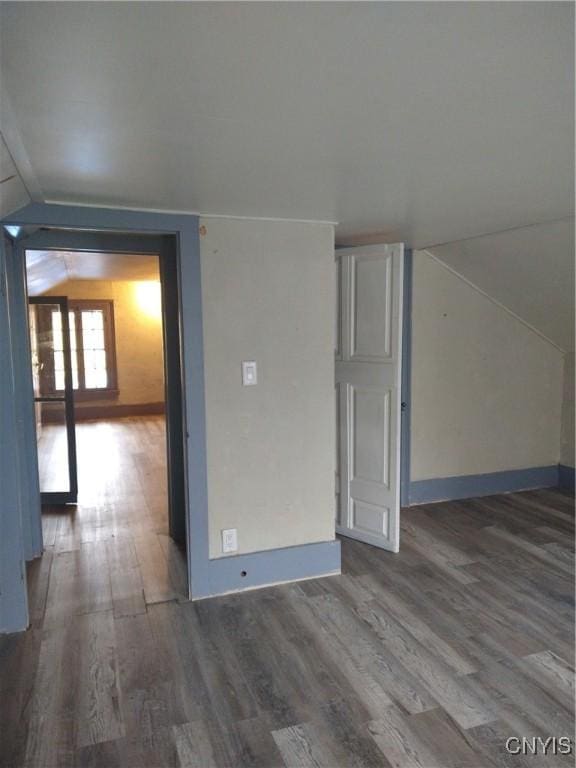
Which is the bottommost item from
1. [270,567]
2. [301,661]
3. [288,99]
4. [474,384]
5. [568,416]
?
[301,661]

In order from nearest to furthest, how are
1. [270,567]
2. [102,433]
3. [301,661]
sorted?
[301,661] < [270,567] < [102,433]

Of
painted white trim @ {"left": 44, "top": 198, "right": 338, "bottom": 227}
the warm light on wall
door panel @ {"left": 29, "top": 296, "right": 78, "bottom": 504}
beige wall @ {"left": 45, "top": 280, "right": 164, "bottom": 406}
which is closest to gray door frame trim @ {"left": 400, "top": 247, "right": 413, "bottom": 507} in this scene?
painted white trim @ {"left": 44, "top": 198, "right": 338, "bottom": 227}

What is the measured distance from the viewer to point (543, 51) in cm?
117

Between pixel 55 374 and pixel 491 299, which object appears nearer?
pixel 491 299

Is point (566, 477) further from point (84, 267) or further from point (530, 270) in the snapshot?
point (84, 267)

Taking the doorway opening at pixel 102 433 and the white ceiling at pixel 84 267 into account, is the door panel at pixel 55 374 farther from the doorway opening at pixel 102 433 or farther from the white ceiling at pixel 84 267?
the white ceiling at pixel 84 267

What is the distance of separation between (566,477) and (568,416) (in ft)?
1.83

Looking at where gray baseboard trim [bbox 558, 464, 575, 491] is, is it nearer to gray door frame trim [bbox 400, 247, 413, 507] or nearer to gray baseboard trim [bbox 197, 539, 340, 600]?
gray door frame trim [bbox 400, 247, 413, 507]

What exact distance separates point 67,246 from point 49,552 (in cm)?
203

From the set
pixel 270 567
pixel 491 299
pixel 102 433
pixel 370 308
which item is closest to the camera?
pixel 270 567

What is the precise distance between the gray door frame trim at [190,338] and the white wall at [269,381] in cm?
5

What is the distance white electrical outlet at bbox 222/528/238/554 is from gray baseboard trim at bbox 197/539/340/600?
5 centimetres

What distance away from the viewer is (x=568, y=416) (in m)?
4.80

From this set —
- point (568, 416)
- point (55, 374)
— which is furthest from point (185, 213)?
point (568, 416)
